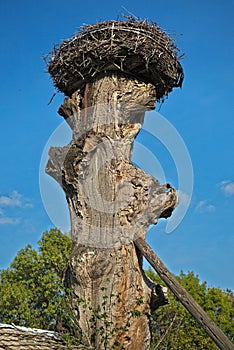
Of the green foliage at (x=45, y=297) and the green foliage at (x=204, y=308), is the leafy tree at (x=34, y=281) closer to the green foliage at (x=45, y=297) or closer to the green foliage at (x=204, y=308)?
the green foliage at (x=45, y=297)

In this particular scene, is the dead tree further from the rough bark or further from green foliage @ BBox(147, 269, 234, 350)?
green foliage @ BBox(147, 269, 234, 350)

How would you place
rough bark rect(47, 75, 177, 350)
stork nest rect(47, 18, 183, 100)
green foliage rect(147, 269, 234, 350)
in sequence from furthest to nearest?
green foliage rect(147, 269, 234, 350), stork nest rect(47, 18, 183, 100), rough bark rect(47, 75, 177, 350)

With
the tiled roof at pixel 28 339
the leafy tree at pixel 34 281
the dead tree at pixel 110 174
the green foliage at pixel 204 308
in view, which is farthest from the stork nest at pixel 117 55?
the green foliage at pixel 204 308

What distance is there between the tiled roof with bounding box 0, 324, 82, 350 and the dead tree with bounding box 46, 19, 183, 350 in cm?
39

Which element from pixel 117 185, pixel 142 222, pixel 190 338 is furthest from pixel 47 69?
pixel 190 338

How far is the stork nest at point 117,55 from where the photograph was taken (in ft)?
20.3

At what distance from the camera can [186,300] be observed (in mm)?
5340

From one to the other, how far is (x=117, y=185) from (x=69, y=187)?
67 centimetres

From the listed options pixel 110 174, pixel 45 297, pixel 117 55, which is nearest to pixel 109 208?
pixel 110 174

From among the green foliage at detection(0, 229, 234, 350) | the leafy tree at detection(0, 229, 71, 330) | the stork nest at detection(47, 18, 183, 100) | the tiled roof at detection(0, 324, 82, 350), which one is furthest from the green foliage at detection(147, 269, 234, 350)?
the stork nest at detection(47, 18, 183, 100)

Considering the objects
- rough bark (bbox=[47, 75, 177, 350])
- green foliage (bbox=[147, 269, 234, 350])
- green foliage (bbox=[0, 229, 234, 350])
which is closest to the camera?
rough bark (bbox=[47, 75, 177, 350])

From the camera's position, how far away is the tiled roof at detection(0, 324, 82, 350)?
5.11 meters

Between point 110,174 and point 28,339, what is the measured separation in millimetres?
2126

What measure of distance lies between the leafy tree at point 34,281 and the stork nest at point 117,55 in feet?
24.2
